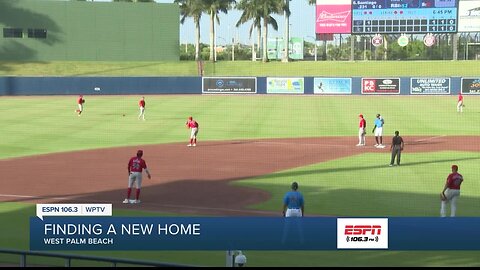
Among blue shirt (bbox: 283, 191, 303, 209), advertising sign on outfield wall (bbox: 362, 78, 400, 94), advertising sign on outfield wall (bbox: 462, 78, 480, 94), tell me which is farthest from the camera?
advertising sign on outfield wall (bbox: 362, 78, 400, 94)

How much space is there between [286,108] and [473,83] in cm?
2043

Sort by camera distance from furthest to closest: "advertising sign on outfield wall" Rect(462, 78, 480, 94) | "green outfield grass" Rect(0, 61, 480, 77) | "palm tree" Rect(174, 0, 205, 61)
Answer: "palm tree" Rect(174, 0, 205, 61), "green outfield grass" Rect(0, 61, 480, 77), "advertising sign on outfield wall" Rect(462, 78, 480, 94)

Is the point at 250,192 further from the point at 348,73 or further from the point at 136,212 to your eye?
the point at 348,73

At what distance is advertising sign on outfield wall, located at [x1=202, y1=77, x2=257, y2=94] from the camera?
219ft

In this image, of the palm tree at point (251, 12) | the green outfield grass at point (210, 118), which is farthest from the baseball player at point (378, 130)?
the palm tree at point (251, 12)

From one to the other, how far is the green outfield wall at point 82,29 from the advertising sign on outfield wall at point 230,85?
20.6 metres

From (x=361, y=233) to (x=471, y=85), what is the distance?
5435cm

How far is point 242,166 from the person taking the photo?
1048 inches

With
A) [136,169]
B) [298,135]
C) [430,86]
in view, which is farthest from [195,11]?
[136,169]

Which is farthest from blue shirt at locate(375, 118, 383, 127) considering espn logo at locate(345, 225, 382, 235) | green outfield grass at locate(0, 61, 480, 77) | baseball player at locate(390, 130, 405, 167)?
green outfield grass at locate(0, 61, 480, 77)

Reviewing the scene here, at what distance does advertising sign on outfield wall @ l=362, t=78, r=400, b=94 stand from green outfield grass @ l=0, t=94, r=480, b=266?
257cm

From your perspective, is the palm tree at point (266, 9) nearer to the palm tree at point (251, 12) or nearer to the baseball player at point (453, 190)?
the palm tree at point (251, 12)

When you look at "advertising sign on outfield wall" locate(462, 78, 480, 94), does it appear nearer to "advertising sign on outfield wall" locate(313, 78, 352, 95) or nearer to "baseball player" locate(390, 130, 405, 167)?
"advertising sign on outfield wall" locate(313, 78, 352, 95)

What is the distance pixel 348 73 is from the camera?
78312 mm
